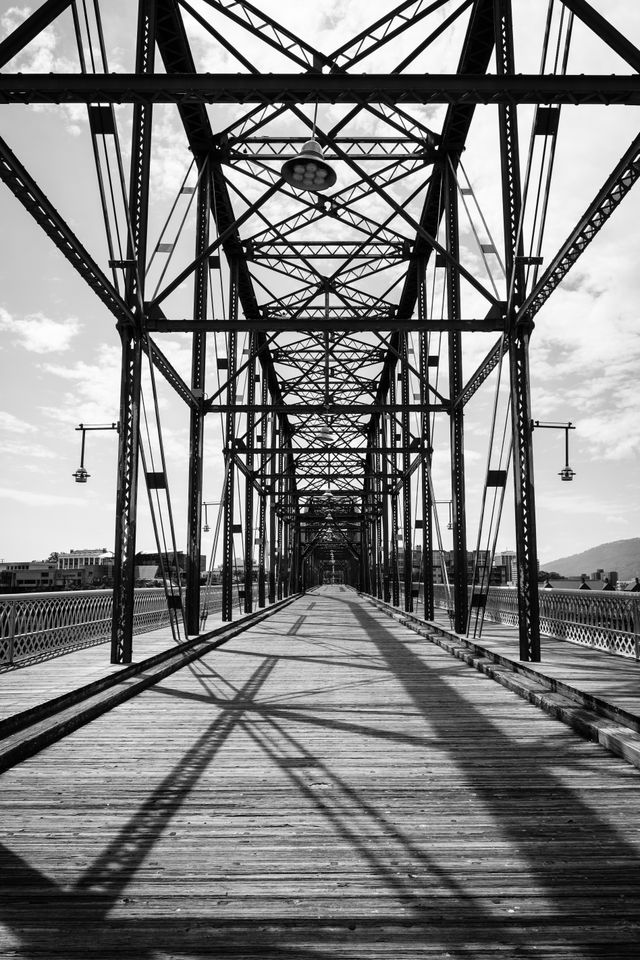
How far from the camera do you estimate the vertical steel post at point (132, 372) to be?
10.4 metres

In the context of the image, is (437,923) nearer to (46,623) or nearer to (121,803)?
(121,803)

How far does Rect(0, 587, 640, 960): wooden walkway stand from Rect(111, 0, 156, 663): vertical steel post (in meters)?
2.83

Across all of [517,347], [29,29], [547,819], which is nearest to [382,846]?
[547,819]

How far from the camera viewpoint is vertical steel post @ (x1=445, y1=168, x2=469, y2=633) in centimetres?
1666

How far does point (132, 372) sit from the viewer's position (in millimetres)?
11016

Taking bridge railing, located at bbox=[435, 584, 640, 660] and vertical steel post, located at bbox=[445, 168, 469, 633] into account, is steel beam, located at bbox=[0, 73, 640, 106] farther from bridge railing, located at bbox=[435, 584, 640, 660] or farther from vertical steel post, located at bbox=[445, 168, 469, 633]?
vertical steel post, located at bbox=[445, 168, 469, 633]

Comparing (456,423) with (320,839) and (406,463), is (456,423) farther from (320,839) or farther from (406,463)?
(320,839)

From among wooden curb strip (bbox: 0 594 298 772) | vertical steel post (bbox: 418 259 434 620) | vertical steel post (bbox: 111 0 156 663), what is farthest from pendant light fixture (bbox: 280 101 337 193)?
vertical steel post (bbox: 418 259 434 620)

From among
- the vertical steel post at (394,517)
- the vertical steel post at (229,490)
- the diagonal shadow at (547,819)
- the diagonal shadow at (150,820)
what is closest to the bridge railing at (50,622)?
the diagonal shadow at (150,820)

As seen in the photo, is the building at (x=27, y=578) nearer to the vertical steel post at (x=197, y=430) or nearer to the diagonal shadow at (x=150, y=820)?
the vertical steel post at (x=197, y=430)

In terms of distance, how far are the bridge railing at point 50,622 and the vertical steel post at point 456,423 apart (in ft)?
26.4

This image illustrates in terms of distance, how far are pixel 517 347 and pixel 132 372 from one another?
6202 millimetres

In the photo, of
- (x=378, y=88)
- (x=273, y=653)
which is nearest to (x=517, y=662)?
(x=273, y=653)

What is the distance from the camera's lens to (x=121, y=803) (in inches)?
196
